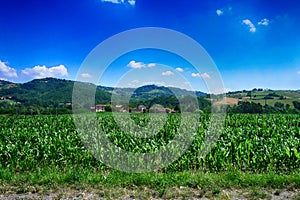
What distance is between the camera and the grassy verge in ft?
19.1

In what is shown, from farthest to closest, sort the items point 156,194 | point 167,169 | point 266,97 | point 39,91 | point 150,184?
point 39,91 → point 266,97 → point 167,169 → point 150,184 → point 156,194

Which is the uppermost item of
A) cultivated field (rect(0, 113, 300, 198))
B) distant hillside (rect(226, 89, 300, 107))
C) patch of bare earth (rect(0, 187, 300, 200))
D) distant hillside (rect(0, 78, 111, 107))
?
distant hillside (rect(0, 78, 111, 107))

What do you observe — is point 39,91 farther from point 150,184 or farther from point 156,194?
point 156,194

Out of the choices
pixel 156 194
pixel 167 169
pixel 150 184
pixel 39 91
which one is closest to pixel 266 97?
pixel 167 169

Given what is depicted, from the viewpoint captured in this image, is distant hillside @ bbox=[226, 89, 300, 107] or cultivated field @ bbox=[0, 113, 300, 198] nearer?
cultivated field @ bbox=[0, 113, 300, 198]

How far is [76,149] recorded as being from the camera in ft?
30.5

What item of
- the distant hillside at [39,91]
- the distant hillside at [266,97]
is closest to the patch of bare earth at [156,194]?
the distant hillside at [266,97]

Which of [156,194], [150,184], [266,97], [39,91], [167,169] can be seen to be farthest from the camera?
[39,91]

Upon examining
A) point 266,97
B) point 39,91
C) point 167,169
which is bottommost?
point 167,169

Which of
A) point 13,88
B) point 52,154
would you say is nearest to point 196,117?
point 52,154

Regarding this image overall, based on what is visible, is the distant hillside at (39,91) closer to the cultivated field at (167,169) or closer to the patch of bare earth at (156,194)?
the cultivated field at (167,169)

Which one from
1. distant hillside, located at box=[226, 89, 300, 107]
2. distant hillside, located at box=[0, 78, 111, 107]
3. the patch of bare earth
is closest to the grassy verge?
the patch of bare earth

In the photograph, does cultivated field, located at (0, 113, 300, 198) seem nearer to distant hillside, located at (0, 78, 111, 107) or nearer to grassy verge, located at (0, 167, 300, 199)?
grassy verge, located at (0, 167, 300, 199)

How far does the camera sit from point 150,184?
6.27 metres
